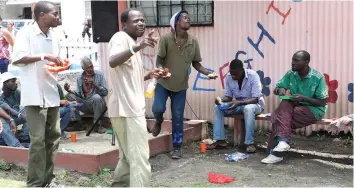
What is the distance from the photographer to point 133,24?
3.94 metres

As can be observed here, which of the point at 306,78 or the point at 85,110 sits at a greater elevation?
the point at 306,78

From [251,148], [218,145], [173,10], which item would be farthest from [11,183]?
[173,10]

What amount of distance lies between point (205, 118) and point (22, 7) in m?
21.2

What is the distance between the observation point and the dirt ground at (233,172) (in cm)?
496

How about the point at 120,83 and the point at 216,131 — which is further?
the point at 216,131

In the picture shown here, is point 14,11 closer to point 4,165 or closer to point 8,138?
point 8,138

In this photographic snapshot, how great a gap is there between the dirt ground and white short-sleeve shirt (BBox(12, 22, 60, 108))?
1070mm

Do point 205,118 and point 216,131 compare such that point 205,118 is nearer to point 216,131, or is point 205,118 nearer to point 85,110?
point 216,131

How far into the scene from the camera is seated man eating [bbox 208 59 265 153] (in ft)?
20.3

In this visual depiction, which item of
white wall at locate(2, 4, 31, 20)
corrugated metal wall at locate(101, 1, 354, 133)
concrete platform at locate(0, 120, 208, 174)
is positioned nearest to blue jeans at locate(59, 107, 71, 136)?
concrete platform at locate(0, 120, 208, 174)

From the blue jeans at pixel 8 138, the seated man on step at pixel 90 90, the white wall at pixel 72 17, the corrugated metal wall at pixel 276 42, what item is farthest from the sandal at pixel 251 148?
the white wall at pixel 72 17

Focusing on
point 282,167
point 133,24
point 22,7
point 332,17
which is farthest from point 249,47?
point 22,7

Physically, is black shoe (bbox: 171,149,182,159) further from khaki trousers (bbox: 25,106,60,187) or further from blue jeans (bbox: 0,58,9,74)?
blue jeans (bbox: 0,58,9,74)

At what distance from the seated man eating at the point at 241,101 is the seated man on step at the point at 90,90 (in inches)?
76.5
